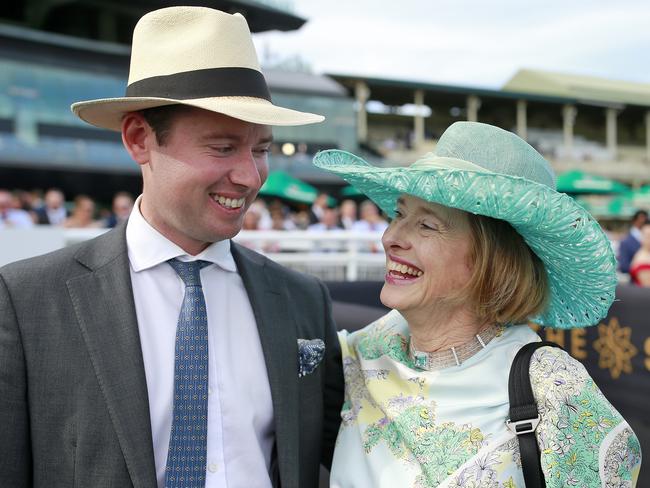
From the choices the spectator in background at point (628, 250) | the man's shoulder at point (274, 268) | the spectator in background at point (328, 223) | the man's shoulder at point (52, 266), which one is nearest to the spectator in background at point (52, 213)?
the spectator in background at point (328, 223)

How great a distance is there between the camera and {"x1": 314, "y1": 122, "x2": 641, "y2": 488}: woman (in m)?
1.89

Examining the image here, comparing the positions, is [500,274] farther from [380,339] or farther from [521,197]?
[380,339]

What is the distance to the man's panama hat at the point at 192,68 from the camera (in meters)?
2.03

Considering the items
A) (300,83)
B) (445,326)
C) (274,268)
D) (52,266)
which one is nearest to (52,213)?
(274,268)

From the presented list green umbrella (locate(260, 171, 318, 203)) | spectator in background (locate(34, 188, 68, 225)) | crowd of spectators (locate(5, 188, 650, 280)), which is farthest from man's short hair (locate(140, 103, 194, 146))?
green umbrella (locate(260, 171, 318, 203))

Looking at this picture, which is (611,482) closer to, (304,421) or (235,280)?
(304,421)

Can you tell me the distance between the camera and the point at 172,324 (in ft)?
6.66

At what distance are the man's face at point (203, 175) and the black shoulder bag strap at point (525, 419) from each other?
3.05ft

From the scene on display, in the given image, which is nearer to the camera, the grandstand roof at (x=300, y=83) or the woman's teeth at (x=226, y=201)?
the woman's teeth at (x=226, y=201)

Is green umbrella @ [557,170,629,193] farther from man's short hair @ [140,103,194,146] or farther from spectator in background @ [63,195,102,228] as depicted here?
man's short hair @ [140,103,194,146]

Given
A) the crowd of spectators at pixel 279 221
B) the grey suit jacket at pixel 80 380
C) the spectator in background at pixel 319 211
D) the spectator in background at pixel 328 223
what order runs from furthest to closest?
1. the spectator in background at pixel 319 211
2. the spectator in background at pixel 328 223
3. the crowd of spectators at pixel 279 221
4. the grey suit jacket at pixel 80 380

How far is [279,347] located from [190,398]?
36cm

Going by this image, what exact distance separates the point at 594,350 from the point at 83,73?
2304 cm

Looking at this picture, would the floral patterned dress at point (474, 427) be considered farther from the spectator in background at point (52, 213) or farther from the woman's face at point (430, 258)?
the spectator in background at point (52, 213)
